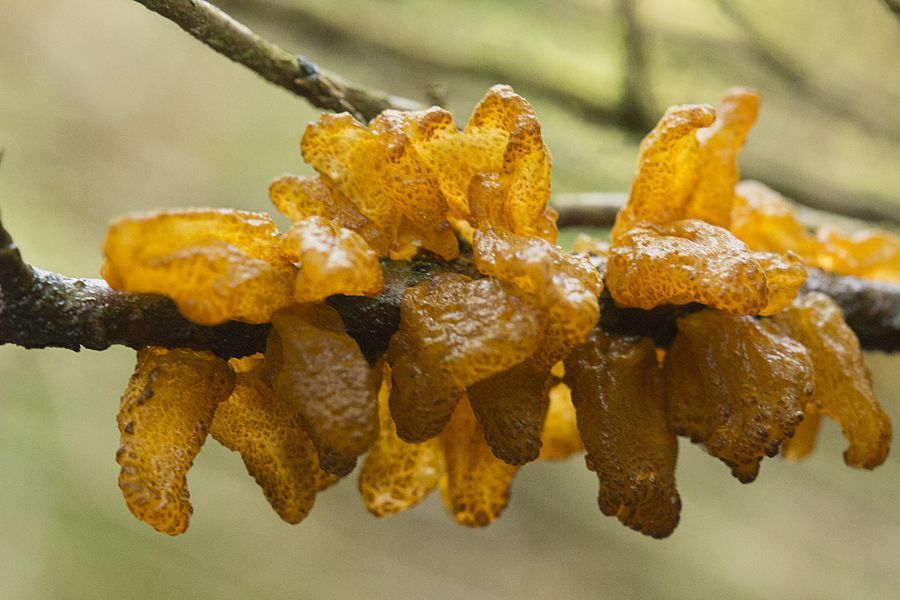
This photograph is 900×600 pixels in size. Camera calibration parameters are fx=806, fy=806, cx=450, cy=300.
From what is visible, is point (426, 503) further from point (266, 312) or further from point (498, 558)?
point (266, 312)

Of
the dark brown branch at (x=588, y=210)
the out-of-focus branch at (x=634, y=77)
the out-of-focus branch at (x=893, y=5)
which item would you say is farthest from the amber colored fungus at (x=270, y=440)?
the out-of-focus branch at (x=634, y=77)

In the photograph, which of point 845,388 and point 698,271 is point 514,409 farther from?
point 845,388

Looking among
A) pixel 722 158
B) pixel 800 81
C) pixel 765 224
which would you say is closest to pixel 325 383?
pixel 722 158

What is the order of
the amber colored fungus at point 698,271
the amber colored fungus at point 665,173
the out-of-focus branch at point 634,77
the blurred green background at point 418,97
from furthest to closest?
the blurred green background at point 418,97, the out-of-focus branch at point 634,77, the amber colored fungus at point 665,173, the amber colored fungus at point 698,271

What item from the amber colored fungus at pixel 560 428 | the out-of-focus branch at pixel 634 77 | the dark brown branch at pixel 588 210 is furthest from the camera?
the out-of-focus branch at pixel 634 77

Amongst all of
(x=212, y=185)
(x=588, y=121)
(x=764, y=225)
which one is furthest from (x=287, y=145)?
(x=764, y=225)

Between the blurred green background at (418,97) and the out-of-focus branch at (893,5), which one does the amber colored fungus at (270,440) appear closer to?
the out-of-focus branch at (893,5)
